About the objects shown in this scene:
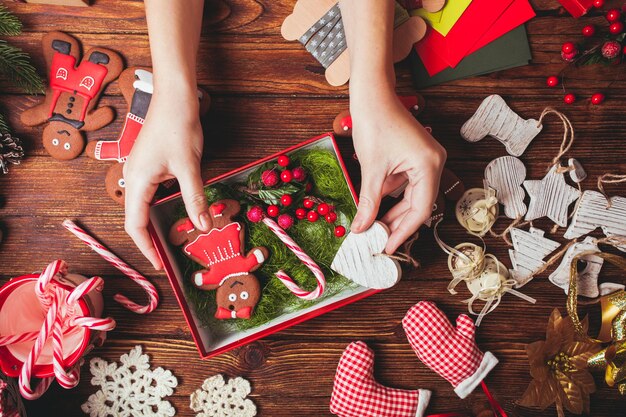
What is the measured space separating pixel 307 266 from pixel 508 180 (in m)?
0.64

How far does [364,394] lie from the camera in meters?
1.38

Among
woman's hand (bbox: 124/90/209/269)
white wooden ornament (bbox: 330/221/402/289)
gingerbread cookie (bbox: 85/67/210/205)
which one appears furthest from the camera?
gingerbread cookie (bbox: 85/67/210/205)

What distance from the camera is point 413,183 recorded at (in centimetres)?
119

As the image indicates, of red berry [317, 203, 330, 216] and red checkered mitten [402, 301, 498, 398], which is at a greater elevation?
red berry [317, 203, 330, 216]


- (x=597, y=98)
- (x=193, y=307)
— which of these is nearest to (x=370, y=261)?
(x=193, y=307)

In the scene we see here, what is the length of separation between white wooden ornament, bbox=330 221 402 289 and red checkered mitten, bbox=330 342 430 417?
258mm

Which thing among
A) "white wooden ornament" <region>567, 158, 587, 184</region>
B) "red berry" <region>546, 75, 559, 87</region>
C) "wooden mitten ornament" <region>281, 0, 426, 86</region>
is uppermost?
"wooden mitten ornament" <region>281, 0, 426, 86</region>

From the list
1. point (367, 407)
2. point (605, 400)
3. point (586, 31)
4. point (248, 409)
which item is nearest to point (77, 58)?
point (248, 409)

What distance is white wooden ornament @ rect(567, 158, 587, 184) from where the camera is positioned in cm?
142

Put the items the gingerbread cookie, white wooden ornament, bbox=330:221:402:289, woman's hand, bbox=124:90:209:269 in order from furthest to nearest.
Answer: the gingerbread cookie < white wooden ornament, bbox=330:221:402:289 < woman's hand, bbox=124:90:209:269

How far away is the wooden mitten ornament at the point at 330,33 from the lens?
1378mm

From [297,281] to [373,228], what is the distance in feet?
0.89

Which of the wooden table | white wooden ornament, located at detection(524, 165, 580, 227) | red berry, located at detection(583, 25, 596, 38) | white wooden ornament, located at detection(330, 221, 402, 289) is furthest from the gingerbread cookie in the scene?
red berry, located at detection(583, 25, 596, 38)

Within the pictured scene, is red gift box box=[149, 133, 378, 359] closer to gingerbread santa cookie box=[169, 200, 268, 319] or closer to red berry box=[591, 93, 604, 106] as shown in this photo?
gingerbread santa cookie box=[169, 200, 268, 319]
